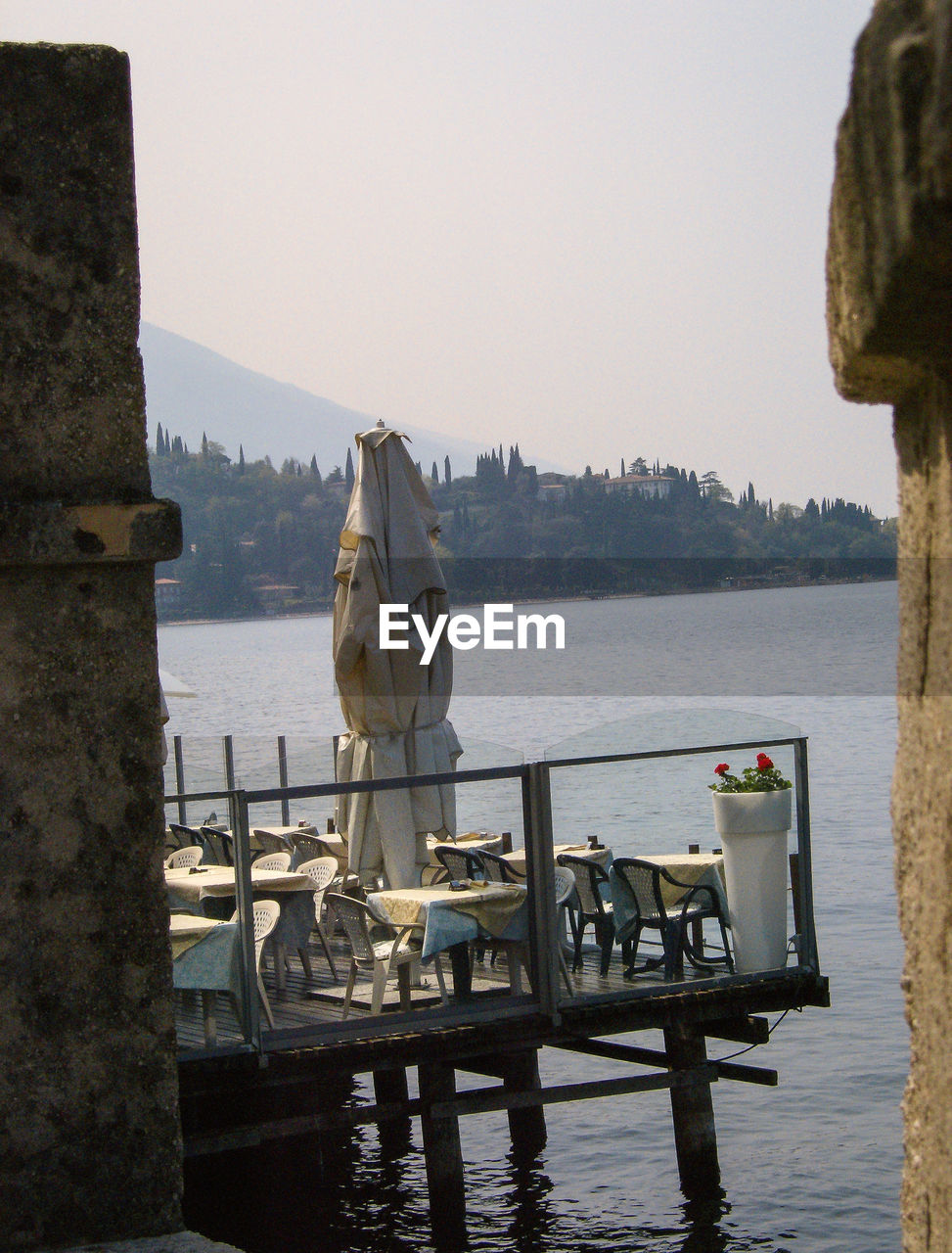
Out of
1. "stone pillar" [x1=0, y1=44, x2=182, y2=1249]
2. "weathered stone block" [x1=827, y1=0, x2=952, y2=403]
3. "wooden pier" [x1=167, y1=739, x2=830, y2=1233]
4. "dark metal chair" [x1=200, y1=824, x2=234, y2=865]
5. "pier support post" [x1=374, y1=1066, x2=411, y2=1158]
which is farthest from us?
"pier support post" [x1=374, y1=1066, x2=411, y2=1158]

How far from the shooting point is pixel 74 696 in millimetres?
4531

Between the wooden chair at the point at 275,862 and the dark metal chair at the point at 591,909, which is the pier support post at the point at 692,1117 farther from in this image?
the wooden chair at the point at 275,862

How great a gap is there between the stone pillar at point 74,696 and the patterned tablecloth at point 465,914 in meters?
4.14

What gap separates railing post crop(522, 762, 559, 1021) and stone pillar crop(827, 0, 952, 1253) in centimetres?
641

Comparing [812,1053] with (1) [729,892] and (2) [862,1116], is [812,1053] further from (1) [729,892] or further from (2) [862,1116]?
(1) [729,892]

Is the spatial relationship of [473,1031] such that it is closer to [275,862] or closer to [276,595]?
[275,862]

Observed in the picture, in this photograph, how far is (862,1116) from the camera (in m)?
16.0

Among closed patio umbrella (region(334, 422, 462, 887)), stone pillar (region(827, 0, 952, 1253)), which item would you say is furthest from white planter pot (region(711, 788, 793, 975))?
stone pillar (region(827, 0, 952, 1253))

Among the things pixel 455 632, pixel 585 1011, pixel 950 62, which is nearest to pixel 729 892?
pixel 585 1011

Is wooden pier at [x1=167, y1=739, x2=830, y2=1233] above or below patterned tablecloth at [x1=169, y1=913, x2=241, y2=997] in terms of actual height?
below

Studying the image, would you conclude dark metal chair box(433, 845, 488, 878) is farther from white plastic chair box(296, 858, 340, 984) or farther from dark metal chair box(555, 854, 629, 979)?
white plastic chair box(296, 858, 340, 984)

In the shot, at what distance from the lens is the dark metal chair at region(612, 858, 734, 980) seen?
31.1 ft

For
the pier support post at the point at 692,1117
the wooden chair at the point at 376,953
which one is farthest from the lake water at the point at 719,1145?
the wooden chair at the point at 376,953

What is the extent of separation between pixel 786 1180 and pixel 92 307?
11.7m
